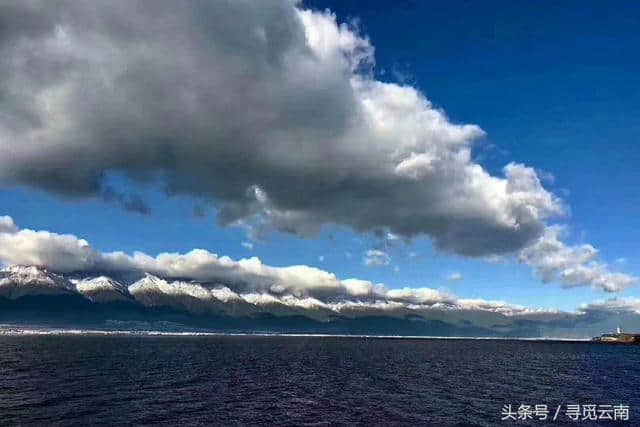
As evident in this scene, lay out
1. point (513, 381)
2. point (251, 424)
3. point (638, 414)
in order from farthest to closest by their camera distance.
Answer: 1. point (513, 381)
2. point (638, 414)
3. point (251, 424)

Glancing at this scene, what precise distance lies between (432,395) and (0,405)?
80.3 metres

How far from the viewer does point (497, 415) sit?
76.0m

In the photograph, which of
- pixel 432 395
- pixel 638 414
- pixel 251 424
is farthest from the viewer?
pixel 432 395

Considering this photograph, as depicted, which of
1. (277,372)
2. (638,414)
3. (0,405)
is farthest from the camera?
(277,372)

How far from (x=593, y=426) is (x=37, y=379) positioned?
117m

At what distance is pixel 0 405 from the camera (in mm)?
74750

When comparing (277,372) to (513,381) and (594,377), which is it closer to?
(513,381)

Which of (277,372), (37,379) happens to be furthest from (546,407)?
(37,379)

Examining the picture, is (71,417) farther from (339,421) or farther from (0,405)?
(339,421)

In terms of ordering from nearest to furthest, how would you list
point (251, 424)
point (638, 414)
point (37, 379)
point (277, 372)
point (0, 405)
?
point (251, 424) → point (0, 405) → point (638, 414) → point (37, 379) → point (277, 372)

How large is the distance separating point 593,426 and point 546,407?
53.2ft

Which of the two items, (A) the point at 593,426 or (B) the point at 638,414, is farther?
(B) the point at 638,414

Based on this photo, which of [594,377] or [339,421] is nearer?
[339,421]

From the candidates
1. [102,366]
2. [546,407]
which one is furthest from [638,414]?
[102,366]
